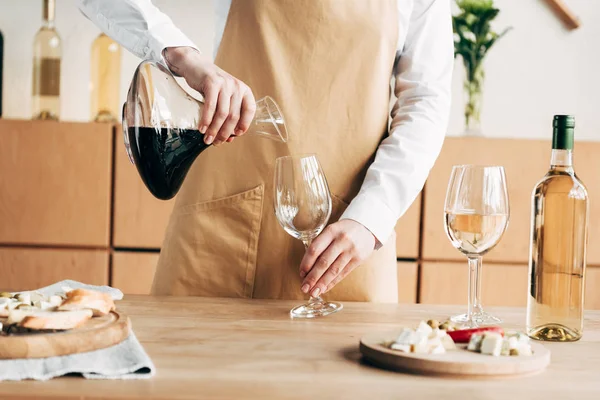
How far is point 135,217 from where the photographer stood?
2535mm

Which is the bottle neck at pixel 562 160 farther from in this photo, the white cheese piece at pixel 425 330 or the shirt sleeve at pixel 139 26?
the shirt sleeve at pixel 139 26

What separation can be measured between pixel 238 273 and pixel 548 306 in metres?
0.60

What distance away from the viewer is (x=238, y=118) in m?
1.09

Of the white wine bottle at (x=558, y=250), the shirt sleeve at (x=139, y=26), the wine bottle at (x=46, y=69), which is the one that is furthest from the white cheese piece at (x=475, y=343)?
the wine bottle at (x=46, y=69)

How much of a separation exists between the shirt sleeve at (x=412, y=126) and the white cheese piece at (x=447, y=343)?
1.61 ft

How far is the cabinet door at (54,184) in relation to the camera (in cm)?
252

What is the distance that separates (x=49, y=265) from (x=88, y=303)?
1.81 metres

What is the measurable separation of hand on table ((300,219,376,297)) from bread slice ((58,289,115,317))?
0.39 metres

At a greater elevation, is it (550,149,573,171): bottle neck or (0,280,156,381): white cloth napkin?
(550,149,573,171): bottle neck

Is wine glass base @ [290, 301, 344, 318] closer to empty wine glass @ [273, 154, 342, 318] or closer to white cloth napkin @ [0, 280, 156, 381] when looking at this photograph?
empty wine glass @ [273, 154, 342, 318]

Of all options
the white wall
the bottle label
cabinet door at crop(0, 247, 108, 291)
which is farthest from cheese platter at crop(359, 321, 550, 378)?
the white wall

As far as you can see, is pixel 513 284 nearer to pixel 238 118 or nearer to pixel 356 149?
pixel 356 149

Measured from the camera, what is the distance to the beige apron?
139 centimetres

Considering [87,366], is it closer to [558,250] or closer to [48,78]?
[558,250]
